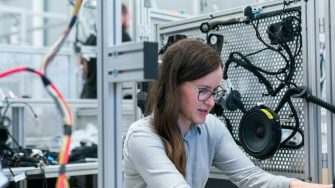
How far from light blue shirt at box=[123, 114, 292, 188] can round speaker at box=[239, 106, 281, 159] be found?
0.18ft

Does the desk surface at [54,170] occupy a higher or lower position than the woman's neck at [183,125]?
lower

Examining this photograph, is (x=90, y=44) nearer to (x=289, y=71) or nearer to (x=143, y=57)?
(x=289, y=71)

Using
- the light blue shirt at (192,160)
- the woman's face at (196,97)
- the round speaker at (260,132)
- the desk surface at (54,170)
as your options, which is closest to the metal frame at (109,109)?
the light blue shirt at (192,160)

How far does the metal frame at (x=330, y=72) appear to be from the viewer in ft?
4.14

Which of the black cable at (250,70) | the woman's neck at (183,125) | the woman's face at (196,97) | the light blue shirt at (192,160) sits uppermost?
the black cable at (250,70)

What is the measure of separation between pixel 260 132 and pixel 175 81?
0.34 metres

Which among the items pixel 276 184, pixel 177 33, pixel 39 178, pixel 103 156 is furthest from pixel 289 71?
pixel 39 178

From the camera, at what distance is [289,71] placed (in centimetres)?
138

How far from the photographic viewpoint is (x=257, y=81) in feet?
4.94

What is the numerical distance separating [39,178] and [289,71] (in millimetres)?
1017

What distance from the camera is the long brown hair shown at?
1.23m

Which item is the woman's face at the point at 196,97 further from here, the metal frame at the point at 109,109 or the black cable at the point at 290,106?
the metal frame at the point at 109,109

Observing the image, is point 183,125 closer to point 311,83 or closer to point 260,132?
point 260,132

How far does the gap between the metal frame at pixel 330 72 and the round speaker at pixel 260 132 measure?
0.14 m
